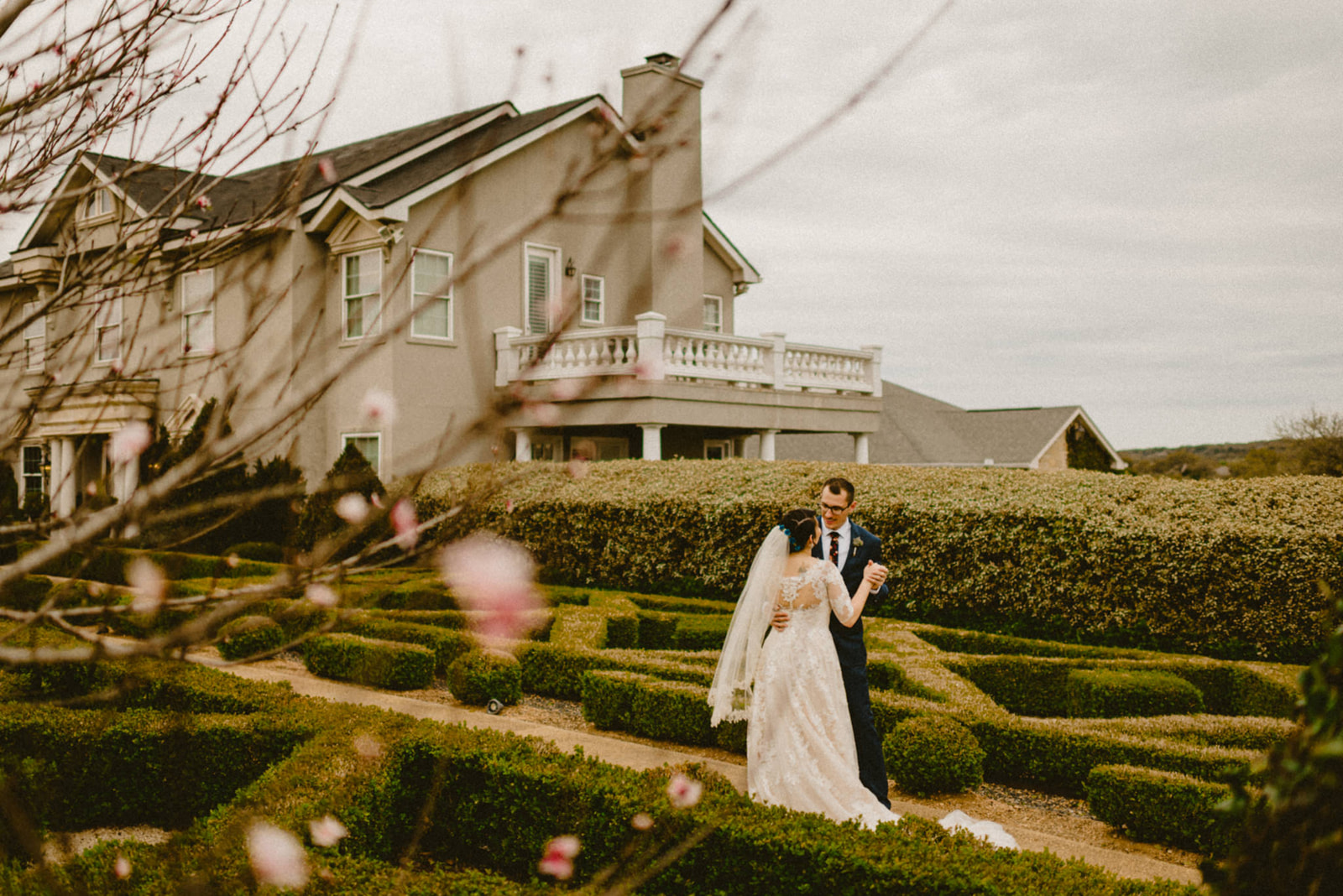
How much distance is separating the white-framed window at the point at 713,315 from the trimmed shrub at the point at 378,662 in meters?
17.9

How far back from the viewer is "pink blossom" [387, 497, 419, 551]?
7.53 feet

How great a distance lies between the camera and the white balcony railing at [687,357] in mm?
18750

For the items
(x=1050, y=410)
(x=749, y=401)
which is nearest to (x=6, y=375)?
(x=749, y=401)

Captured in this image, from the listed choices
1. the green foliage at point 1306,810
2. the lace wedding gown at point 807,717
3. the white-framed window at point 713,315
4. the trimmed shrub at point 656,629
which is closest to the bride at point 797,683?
the lace wedding gown at point 807,717

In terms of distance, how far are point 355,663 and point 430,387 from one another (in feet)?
35.7

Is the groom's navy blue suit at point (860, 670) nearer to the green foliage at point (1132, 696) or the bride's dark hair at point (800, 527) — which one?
the bride's dark hair at point (800, 527)

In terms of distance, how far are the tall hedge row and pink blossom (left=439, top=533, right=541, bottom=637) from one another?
2.06ft

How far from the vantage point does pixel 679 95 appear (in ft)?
6.16

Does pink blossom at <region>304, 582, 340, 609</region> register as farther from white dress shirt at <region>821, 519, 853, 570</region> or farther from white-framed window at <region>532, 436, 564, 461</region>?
white-framed window at <region>532, 436, 564, 461</region>

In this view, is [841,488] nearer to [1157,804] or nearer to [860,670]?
[860,670]

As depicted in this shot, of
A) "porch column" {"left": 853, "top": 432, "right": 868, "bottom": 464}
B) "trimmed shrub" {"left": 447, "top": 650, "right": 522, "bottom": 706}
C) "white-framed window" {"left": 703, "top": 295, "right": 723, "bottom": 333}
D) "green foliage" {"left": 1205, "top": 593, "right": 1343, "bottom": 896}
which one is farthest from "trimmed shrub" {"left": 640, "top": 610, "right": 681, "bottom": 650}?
"white-framed window" {"left": 703, "top": 295, "right": 723, "bottom": 333}

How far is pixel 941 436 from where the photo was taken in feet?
132

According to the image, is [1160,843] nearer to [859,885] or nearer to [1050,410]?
[859,885]

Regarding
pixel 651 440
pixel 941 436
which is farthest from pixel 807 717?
pixel 941 436
